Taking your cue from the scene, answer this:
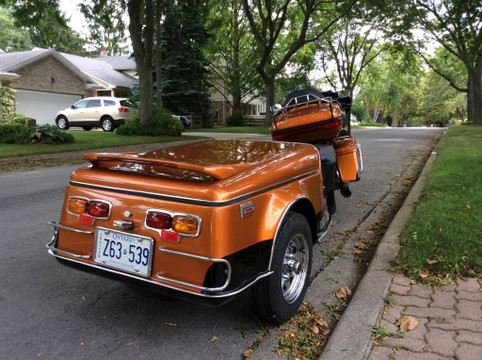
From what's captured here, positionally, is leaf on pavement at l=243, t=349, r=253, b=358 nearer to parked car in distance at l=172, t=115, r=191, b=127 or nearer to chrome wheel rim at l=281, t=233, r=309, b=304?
chrome wheel rim at l=281, t=233, r=309, b=304

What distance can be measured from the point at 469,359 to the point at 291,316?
3.56 ft

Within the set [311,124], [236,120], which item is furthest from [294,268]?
[236,120]

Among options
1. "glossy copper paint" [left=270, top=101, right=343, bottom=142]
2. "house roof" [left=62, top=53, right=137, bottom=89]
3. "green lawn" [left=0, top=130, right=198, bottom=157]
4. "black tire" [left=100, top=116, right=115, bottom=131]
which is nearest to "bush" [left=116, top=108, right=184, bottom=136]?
"green lawn" [left=0, top=130, right=198, bottom=157]

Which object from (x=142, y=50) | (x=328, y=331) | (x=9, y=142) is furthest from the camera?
(x=142, y=50)

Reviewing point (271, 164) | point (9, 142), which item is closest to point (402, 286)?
point (271, 164)

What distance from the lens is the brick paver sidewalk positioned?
7.55ft

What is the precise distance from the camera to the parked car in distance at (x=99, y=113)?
2058 cm

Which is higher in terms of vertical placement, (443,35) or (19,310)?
(443,35)

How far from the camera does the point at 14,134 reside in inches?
519

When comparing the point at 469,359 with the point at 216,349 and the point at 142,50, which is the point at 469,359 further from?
the point at 142,50

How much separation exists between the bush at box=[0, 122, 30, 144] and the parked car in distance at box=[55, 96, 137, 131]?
7317 millimetres

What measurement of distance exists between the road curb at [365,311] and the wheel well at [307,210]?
0.61 m

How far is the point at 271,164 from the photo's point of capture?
2668mm

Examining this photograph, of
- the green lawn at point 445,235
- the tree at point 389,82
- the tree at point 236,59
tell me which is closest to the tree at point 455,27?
the tree at point 389,82
